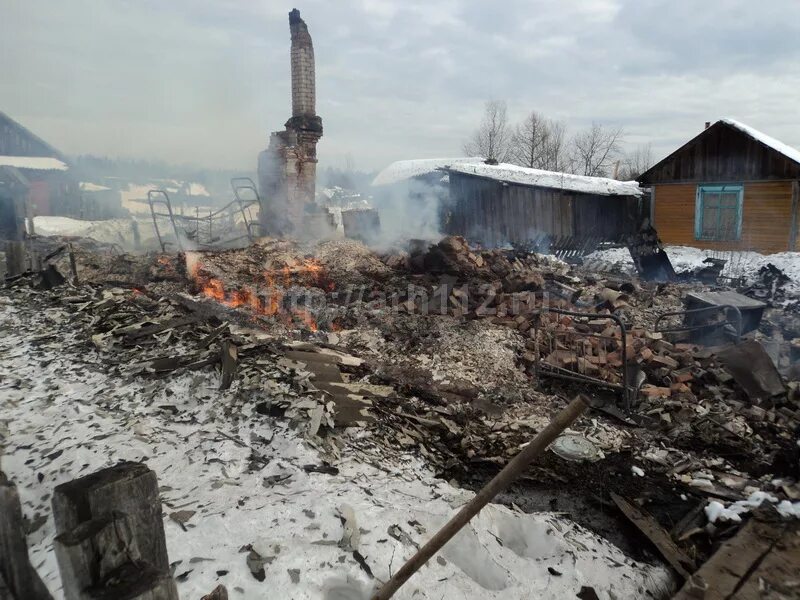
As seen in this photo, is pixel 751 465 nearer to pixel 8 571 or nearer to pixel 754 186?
pixel 8 571

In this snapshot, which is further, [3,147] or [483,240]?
[3,147]

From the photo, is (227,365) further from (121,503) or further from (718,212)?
(718,212)

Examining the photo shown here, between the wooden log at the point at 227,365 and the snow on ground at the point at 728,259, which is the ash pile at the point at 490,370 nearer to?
the wooden log at the point at 227,365

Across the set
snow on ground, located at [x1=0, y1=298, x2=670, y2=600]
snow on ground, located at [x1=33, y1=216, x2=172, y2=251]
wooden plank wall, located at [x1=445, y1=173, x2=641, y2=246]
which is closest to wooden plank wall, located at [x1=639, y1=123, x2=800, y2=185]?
wooden plank wall, located at [x1=445, y1=173, x2=641, y2=246]

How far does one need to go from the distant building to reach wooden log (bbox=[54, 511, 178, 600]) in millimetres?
30049

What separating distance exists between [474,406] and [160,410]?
136 inches

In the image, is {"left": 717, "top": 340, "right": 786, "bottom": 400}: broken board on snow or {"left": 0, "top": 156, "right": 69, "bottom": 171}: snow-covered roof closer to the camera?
{"left": 717, "top": 340, "right": 786, "bottom": 400}: broken board on snow

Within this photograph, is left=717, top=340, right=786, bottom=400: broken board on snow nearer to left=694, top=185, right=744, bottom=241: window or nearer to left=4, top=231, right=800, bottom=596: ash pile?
left=4, top=231, right=800, bottom=596: ash pile

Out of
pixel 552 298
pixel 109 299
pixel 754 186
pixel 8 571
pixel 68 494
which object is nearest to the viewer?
pixel 68 494

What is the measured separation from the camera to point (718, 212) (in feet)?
64.4

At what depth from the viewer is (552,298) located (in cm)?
980

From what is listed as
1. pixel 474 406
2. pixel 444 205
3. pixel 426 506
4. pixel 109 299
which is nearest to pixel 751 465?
pixel 474 406

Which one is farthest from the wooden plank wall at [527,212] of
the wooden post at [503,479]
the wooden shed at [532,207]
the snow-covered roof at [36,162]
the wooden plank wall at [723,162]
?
the snow-covered roof at [36,162]

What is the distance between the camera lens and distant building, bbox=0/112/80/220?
25641 mm
